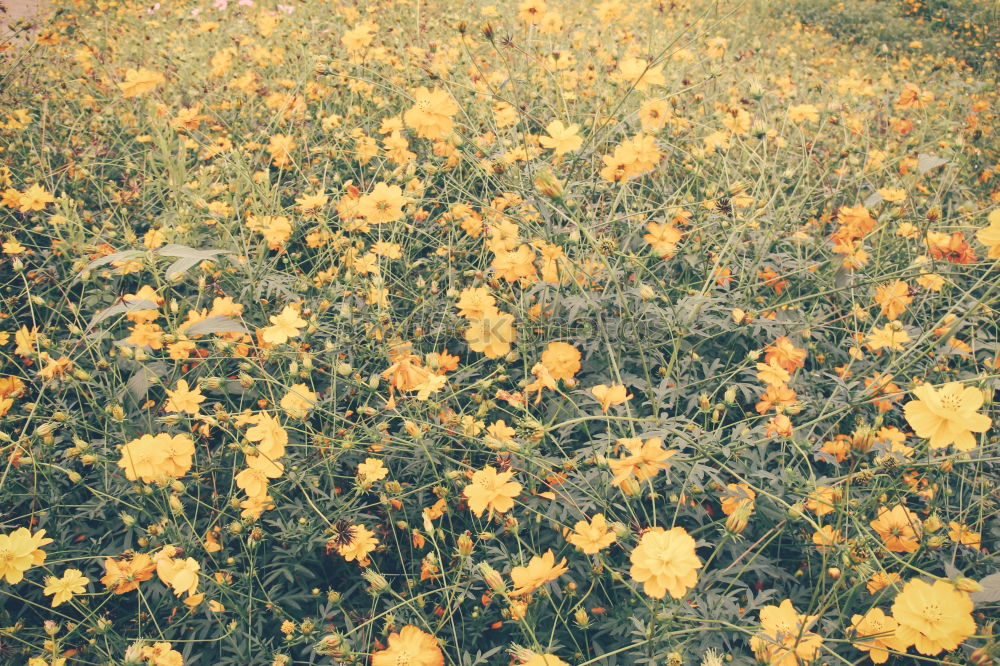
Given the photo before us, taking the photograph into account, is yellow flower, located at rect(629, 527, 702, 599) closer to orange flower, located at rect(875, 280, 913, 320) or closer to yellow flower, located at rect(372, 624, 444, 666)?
yellow flower, located at rect(372, 624, 444, 666)

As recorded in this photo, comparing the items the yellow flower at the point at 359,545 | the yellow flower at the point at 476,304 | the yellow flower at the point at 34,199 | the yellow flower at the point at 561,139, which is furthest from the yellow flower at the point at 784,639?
the yellow flower at the point at 34,199

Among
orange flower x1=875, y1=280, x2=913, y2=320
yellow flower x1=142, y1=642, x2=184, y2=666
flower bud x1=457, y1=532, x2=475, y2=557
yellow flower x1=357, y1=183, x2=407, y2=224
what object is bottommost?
yellow flower x1=142, y1=642, x2=184, y2=666

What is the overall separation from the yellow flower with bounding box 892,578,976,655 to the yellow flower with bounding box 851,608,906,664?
0.03 meters

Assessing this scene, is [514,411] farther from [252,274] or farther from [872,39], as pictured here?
[872,39]

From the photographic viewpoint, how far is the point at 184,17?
3254 millimetres

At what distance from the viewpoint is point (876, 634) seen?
37.6 inches

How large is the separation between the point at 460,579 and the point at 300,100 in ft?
6.83

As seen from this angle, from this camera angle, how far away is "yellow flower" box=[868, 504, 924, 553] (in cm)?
115

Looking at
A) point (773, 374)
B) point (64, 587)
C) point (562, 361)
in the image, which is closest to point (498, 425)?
point (562, 361)

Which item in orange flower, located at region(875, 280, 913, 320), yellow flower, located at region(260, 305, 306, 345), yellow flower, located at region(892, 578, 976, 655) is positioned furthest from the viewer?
orange flower, located at region(875, 280, 913, 320)

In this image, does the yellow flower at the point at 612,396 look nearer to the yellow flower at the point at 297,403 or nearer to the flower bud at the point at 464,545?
the flower bud at the point at 464,545

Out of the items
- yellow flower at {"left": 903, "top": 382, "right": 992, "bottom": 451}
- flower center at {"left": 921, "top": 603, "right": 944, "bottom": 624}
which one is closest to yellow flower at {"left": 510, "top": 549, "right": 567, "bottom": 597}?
flower center at {"left": 921, "top": 603, "right": 944, "bottom": 624}

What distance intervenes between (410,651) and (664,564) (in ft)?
1.55

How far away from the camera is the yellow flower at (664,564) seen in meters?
0.92
